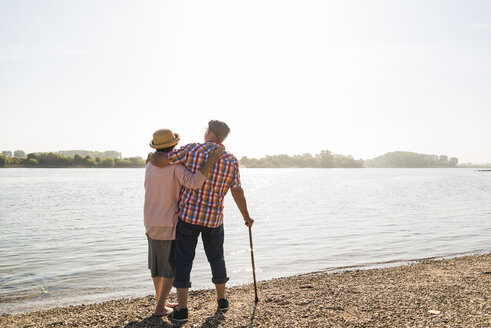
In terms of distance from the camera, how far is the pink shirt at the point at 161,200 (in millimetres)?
4785

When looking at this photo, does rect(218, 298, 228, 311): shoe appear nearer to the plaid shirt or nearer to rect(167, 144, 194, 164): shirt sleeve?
the plaid shirt

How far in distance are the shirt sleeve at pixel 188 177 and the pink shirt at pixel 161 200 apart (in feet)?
0.20

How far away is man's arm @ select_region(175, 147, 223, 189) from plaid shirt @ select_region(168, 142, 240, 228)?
0.06m

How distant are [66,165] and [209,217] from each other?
175m

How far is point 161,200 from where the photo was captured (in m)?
4.82

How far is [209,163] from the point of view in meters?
4.61

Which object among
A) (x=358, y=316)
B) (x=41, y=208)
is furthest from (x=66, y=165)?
(x=358, y=316)

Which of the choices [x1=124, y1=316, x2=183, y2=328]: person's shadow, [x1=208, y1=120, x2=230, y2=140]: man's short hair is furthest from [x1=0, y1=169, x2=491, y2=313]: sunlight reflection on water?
[x1=208, y1=120, x2=230, y2=140]: man's short hair

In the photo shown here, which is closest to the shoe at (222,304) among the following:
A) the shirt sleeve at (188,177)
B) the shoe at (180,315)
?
the shoe at (180,315)

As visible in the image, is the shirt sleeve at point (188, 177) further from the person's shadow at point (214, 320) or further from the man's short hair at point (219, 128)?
the person's shadow at point (214, 320)

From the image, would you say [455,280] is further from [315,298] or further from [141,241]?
[141,241]

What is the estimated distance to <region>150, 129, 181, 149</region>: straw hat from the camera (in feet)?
15.6

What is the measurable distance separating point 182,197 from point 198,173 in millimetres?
456

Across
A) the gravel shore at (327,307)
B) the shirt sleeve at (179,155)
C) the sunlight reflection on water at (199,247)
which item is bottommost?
the sunlight reflection on water at (199,247)
